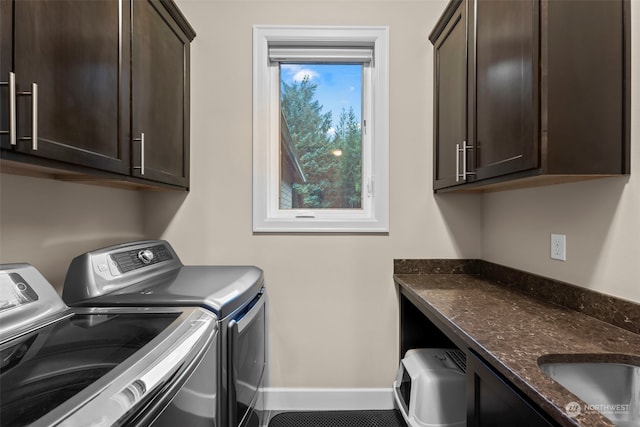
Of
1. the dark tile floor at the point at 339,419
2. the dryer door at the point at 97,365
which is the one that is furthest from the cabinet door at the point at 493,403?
the dark tile floor at the point at 339,419

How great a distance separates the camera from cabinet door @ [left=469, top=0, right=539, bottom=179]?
110cm

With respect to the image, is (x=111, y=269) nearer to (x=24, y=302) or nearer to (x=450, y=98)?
(x=24, y=302)

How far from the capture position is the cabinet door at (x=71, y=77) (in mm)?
875

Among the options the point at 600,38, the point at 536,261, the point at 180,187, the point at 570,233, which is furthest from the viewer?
the point at 180,187

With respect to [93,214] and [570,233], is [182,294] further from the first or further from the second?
[570,233]

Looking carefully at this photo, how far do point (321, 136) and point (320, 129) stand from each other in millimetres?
47

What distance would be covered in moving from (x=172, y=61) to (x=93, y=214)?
89cm

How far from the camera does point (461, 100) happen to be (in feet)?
5.29

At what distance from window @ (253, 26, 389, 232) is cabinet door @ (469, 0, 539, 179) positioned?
0.65 metres

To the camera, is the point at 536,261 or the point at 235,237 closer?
the point at 536,261

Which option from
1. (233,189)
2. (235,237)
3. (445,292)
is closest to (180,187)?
(233,189)

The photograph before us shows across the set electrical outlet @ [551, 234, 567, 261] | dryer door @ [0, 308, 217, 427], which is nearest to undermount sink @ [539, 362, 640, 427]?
electrical outlet @ [551, 234, 567, 261]

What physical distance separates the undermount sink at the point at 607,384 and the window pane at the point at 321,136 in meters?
1.43

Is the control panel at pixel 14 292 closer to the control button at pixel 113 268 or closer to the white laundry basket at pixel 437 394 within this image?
the control button at pixel 113 268
